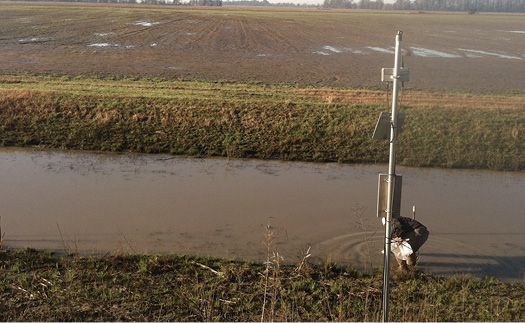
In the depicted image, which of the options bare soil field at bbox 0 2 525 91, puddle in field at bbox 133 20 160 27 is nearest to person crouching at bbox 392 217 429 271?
bare soil field at bbox 0 2 525 91

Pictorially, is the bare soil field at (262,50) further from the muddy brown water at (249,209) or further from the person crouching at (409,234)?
the person crouching at (409,234)

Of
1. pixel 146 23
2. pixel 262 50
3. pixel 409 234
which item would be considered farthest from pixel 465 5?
pixel 409 234

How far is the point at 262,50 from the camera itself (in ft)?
161

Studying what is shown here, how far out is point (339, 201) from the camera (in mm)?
13422

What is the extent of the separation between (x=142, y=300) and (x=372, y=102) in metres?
17.7

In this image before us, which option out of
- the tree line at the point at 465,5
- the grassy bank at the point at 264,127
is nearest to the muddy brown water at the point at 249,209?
the grassy bank at the point at 264,127

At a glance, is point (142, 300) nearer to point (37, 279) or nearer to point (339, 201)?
point (37, 279)

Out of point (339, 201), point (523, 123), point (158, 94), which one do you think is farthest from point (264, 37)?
point (339, 201)

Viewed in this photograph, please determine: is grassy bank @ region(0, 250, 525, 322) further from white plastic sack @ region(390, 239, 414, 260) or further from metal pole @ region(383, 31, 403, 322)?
metal pole @ region(383, 31, 403, 322)

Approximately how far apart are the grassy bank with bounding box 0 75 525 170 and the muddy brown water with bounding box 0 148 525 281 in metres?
1.00

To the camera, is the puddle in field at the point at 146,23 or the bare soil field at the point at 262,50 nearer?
the bare soil field at the point at 262,50

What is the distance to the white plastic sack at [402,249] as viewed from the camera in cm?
895

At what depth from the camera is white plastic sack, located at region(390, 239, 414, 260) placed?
29.3 ft

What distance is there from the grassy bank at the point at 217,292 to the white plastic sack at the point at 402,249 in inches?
12.3
